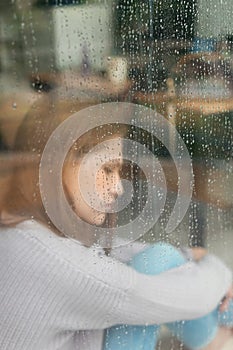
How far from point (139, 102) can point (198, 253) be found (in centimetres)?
37

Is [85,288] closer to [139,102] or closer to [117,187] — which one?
[117,187]

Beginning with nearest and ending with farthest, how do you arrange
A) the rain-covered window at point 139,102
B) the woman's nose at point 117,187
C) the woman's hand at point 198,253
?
the rain-covered window at point 139,102 < the woman's nose at point 117,187 < the woman's hand at point 198,253

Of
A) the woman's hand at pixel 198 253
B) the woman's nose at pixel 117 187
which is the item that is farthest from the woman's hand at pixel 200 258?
the woman's nose at pixel 117 187

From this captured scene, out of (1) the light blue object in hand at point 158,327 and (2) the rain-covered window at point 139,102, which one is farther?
(1) the light blue object in hand at point 158,327

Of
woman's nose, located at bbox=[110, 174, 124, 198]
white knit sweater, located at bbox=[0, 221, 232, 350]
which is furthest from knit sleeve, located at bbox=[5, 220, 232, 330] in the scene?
woman's nose, located at bbox=[110, 174, 124, 198]

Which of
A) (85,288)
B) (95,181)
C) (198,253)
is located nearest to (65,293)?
(85,288)

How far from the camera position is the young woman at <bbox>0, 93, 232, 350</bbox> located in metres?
1.13

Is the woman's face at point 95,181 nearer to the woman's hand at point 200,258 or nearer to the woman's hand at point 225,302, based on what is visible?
the woman's hand at point 200,258

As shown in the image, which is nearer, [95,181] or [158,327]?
[95,181]

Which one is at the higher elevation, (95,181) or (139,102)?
(139,102)

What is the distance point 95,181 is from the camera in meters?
1.20

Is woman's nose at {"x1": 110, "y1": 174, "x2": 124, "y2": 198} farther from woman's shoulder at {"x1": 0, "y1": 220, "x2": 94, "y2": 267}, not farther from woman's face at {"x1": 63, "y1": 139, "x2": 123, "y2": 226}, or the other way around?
woman's shoulder at {"x1": 0, "y1": 220, "x2": 94, "y2": 267}

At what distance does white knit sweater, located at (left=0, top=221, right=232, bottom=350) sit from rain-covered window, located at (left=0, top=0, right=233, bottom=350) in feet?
0.14

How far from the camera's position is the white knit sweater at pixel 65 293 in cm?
114
